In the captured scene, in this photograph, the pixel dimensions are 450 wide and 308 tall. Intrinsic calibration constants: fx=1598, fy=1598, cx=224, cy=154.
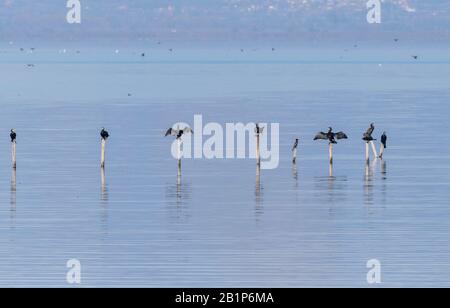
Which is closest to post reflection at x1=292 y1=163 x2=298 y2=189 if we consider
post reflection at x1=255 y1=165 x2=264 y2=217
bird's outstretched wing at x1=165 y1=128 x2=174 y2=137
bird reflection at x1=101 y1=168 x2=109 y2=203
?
post reflection at x1=255 y1=165 x2=264 y2=217

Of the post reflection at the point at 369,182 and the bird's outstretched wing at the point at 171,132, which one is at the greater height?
the bird's outstretched wing at the point at 171,132

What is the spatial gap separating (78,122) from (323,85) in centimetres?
5782

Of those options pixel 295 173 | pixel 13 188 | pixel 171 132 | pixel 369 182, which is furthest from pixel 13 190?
pixel 369 182

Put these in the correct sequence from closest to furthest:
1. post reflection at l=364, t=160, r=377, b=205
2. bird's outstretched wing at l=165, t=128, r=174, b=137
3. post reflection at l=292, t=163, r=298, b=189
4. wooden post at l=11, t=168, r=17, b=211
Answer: wooden post at l=11, t=168, r=17, b=211 < post reflection at l=364, t=160, r=377, b=205 < post reflection at l=292, t=163, r=298, b=189 < bird's outstretched wing at l=165, t=128, r=174, b=137

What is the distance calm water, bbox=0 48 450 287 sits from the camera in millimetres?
40375

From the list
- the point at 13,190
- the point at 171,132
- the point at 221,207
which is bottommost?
the point at 221,207

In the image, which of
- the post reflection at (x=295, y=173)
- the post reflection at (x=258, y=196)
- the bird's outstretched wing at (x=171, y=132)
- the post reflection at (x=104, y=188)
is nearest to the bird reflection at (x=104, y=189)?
the post reflection at (x=104, y=188)

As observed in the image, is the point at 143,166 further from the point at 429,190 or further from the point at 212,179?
the point at 429,190

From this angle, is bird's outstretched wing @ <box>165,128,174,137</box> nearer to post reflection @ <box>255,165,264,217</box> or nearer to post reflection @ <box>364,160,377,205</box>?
post reflection @ <box>255,165,264,217</box>

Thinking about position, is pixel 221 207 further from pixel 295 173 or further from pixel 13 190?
pixel 295 173

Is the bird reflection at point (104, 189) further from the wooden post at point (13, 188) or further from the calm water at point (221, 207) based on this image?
the wooden post at point (13, 188)

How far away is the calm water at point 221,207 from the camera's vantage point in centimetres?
4038

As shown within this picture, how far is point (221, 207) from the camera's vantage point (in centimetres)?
5222

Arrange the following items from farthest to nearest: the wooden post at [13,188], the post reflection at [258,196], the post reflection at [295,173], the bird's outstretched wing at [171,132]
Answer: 1. the bird's outstretched wing at [171,132]
2. the post reflection at [295,173]
3. the wooden post at [13,188]
4. the post reflection at [258,196]
